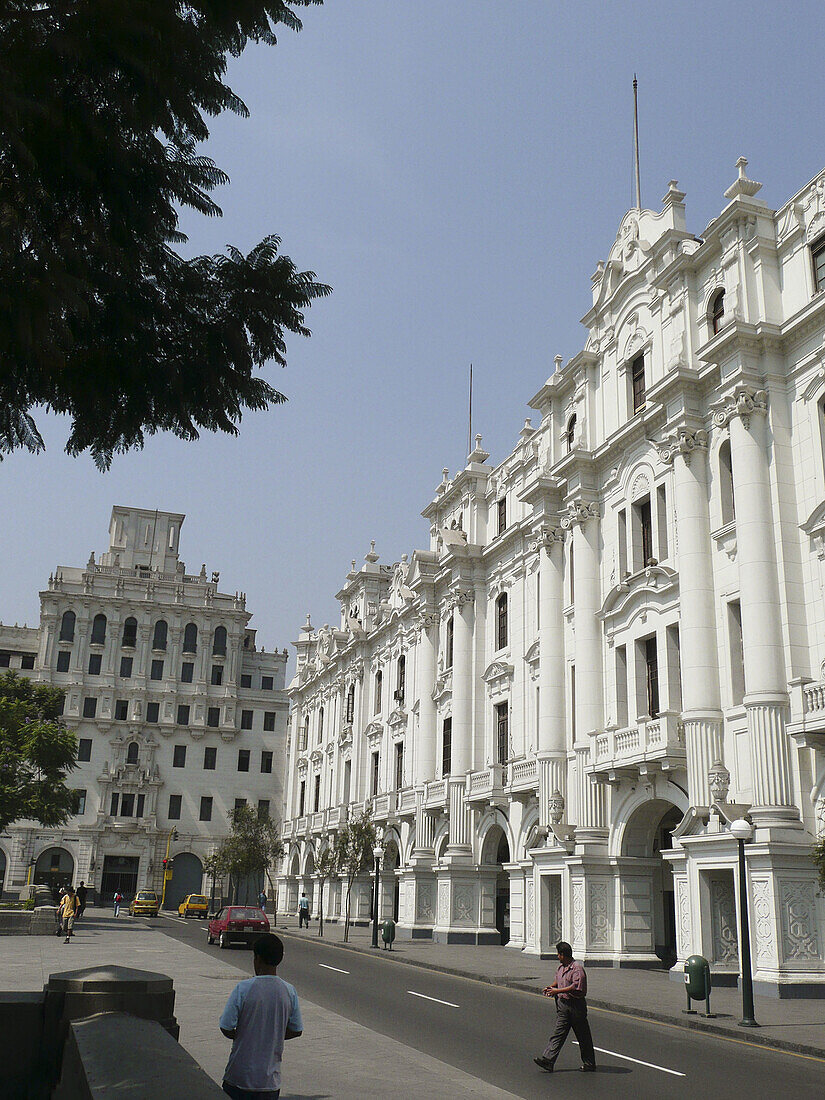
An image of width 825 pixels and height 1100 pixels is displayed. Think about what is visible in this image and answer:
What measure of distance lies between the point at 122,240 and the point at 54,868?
261 feet

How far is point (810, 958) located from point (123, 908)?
211 ft

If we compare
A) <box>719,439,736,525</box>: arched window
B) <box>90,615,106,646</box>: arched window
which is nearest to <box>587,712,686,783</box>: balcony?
<box>719,439,736,525</box>: arched window

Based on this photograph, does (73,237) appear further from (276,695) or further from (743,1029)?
(276,695)

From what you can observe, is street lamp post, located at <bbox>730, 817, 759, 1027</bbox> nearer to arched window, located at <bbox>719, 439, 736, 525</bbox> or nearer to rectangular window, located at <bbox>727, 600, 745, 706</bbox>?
rectangular window, located at <bbox>727, 600, 745, 706</bbox>

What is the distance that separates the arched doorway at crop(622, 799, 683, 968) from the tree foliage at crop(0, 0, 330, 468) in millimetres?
24562

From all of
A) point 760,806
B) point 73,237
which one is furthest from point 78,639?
point 73,237

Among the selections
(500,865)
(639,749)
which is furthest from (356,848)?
(639,749)

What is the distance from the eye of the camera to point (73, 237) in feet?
23.5

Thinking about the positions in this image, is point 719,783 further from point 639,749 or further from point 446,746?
point 446,746

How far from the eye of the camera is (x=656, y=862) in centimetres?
3084

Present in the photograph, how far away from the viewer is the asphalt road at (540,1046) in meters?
12.2

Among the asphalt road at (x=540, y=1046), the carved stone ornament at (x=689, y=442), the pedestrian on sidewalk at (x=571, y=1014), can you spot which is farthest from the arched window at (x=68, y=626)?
the pedestrian on sidewalk at (x=571, y=1014)

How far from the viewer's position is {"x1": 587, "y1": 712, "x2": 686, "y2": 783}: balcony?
2805 centimetres

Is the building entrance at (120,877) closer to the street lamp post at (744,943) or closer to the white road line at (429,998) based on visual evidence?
the white road line at (429,998)
